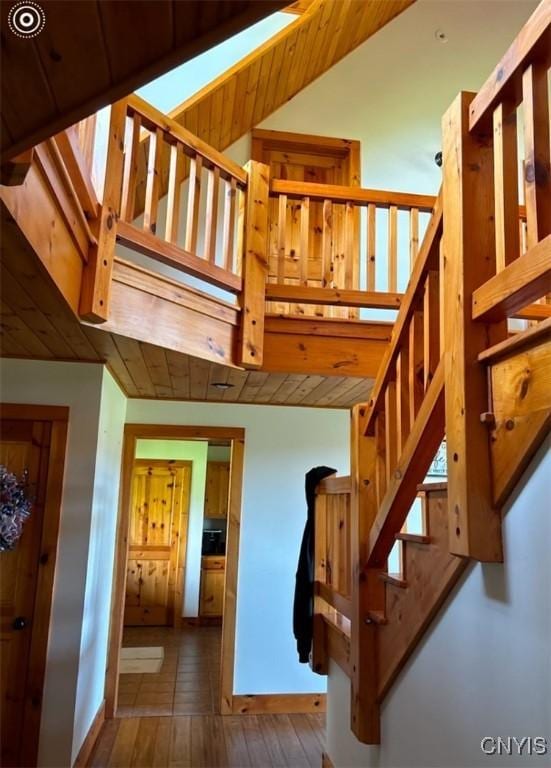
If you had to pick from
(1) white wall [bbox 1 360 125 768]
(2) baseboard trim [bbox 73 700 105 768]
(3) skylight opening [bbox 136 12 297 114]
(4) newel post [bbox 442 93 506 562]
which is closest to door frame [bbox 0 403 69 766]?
(1) white wall [bbox 1 360 125 768]

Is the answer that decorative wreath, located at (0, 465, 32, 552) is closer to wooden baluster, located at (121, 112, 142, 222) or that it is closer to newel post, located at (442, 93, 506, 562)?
wooden baluster, located at (121, 112, 142, 222)

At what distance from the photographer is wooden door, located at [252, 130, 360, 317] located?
4.77 metres

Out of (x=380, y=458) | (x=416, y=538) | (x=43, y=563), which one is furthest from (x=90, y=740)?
(x=416, y=538)

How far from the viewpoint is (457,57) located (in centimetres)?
499

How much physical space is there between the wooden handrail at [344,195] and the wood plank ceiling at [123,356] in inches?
45.0

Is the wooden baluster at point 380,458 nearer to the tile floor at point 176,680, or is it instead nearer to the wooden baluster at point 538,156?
the wooden baluster at point 538,156

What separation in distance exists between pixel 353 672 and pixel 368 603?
32cm

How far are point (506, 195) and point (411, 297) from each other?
0.58 metres

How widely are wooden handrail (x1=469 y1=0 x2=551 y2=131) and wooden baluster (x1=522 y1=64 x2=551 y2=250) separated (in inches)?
1.6

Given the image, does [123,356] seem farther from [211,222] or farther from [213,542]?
[213,542]

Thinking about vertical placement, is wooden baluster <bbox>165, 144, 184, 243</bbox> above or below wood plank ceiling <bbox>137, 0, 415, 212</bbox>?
below

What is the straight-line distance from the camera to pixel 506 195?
4.74ft

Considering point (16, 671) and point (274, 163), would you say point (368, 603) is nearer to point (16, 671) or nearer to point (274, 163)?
point (16, 671)

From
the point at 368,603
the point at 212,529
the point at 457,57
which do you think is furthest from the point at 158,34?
the point at 212,529
